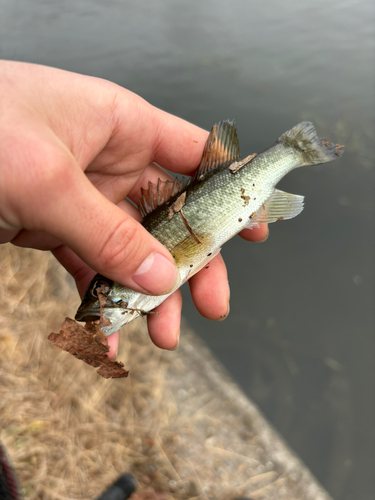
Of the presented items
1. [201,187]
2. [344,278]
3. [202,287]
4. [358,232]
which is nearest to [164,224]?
[201,187]

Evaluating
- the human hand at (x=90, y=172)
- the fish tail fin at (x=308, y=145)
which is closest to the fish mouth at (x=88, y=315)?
the human hand at (x=90, y=172)

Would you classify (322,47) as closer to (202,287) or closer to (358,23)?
(358,23)

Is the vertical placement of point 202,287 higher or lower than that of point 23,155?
lower

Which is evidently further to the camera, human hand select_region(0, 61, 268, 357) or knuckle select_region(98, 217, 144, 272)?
knuckle select_region(98, 217, 144, 272)

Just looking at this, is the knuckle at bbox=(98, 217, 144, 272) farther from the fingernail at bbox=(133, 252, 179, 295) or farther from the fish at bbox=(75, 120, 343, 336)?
the fish at bbox=(75, 120, 343, 336)

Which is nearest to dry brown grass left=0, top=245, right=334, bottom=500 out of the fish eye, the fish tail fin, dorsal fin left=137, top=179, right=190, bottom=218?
the fish eye
